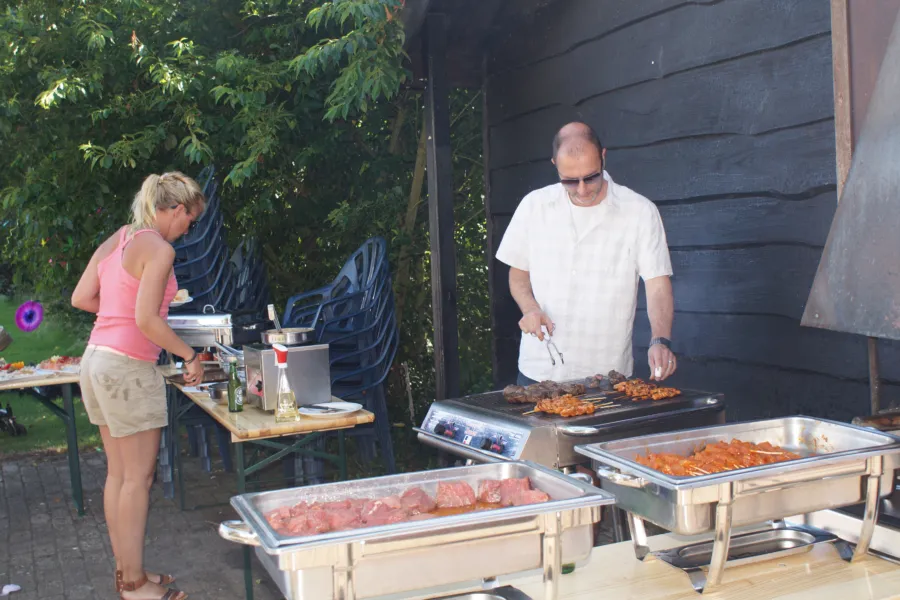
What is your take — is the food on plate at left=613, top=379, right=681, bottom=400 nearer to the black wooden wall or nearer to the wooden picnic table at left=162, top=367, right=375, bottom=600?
the black wooden wall

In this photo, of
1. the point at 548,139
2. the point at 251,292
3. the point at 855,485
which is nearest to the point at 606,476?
the point at 855,485

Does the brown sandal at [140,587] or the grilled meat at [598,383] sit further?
the brown sandal at [140,587]

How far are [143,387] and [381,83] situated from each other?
2.34 meters

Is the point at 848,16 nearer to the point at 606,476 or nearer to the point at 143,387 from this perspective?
the point at 606,476

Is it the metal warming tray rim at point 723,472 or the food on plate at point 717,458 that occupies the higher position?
the metal warming tray rim at point 723,472

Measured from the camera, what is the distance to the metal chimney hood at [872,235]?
7.51ft

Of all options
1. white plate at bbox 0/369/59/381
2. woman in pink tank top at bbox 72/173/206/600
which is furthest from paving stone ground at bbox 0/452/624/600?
white plate at bbox 0/369/59/381

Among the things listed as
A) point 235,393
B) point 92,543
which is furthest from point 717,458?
point 92,543

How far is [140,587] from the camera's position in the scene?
4027 mm

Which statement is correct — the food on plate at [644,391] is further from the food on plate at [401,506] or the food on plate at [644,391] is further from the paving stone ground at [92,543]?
the paving stone ground at [92,543]

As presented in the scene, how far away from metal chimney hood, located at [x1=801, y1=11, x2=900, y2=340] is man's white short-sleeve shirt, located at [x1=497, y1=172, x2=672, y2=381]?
106 cm

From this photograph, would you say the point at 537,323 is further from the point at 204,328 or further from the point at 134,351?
the point at 204,328

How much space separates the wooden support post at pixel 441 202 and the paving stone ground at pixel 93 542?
144cm

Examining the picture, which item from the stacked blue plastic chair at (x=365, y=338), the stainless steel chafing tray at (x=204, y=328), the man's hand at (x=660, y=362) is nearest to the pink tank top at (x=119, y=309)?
the stainless steel chafing tray at (x=204, y=328)
